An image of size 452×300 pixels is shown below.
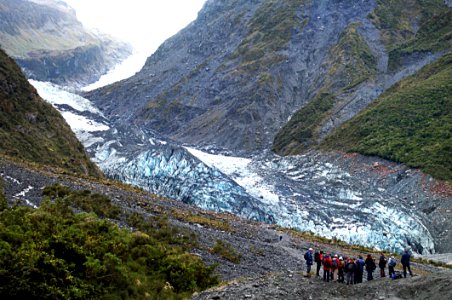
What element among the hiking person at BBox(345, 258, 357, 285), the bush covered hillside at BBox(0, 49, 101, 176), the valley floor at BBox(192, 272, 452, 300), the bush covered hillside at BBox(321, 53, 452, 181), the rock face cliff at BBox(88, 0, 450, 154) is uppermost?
the rock face cliff at BBox(88, 0, 450, 154)

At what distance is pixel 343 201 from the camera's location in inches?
1941

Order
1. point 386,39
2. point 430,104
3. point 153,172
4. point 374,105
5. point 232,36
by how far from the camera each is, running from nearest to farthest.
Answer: point 153,172 < point 430,104 < point 374,105 < point 386,39 < point 232,36

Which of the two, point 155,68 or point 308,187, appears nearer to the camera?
point 308,187

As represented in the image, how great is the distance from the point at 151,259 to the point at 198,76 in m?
104

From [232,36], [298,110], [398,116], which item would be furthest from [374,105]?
[232,36]

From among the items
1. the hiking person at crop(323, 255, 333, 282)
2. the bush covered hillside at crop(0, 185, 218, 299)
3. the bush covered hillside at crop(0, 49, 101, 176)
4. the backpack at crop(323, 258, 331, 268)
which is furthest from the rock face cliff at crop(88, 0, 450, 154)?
the bush covered hillside at crop(0, 185, 218, 299)

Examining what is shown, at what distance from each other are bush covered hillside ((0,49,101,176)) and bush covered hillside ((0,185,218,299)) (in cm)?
1669

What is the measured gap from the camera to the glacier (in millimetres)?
41719

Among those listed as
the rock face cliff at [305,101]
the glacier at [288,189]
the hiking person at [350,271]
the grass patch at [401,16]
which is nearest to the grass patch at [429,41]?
the rock face cliff at [305,101]

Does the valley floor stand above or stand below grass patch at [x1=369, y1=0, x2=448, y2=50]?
below

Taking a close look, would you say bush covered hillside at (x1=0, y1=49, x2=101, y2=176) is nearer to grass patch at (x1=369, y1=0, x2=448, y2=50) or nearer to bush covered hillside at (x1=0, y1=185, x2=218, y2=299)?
bush covered hillside at (x1=0, y1=185, x2=218, y2=299)

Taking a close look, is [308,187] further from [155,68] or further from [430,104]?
[155,68]

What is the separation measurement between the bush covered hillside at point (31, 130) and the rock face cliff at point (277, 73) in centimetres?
4345

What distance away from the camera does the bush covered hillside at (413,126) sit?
182 feet
